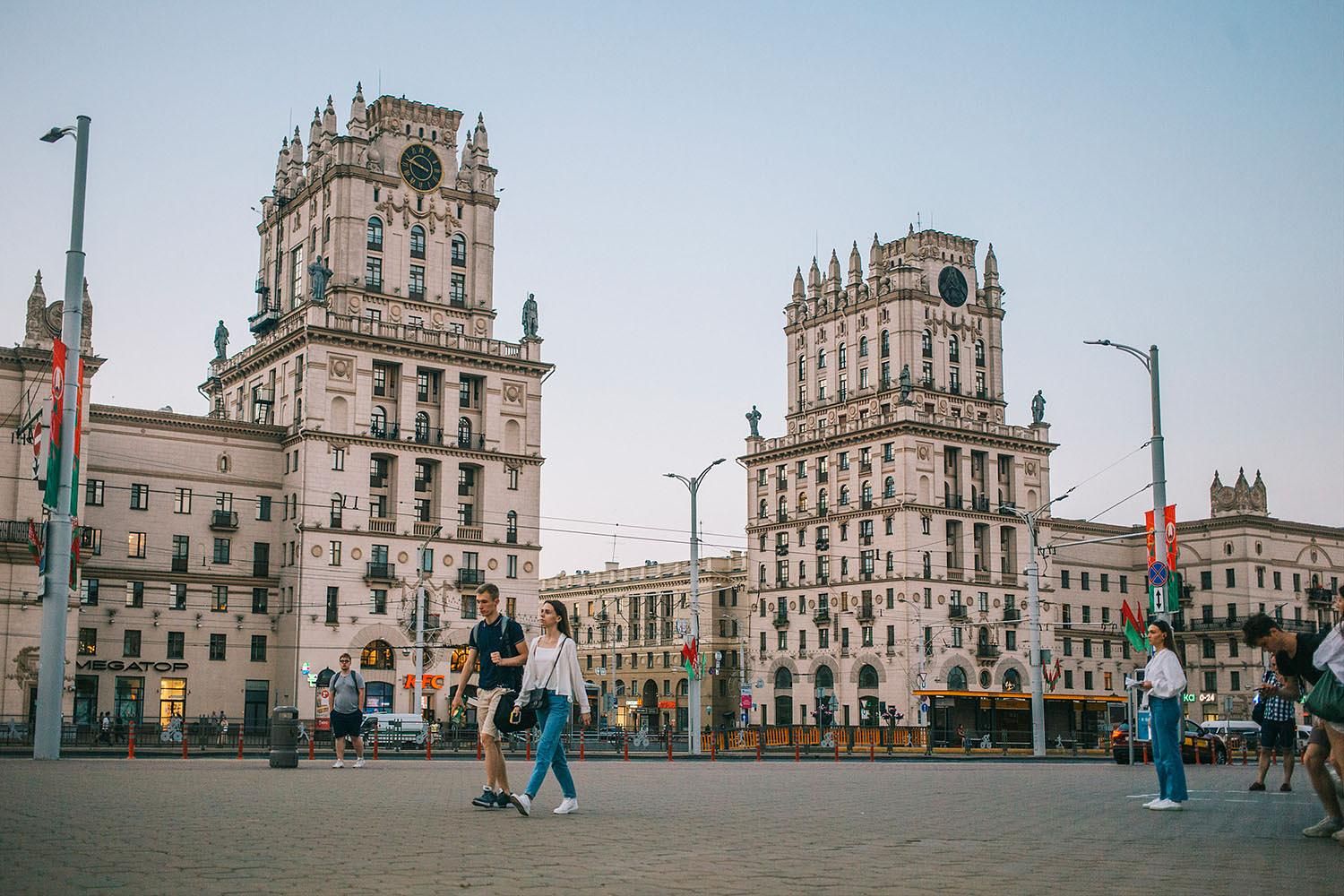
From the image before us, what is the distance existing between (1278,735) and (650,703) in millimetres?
105402

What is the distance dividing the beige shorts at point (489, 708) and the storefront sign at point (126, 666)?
208 feet

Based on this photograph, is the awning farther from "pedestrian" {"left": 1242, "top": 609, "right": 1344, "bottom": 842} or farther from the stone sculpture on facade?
"pedestrian" {"left": 1242, "top": 609, "right": 1344, "bottom": 842}

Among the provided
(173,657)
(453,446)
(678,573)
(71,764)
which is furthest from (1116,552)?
(71,764)

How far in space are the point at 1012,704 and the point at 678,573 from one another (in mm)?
36444

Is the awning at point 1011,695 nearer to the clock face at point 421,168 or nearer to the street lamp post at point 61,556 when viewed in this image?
the clock face at point 421,168

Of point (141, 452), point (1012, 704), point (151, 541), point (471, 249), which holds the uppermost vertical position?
point (471, 249)

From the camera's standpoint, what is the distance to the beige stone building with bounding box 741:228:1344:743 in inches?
3814

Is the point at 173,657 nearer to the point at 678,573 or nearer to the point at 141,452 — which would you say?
the point at 141,452

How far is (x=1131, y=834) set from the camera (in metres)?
12.5

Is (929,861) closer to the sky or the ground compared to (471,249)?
A: closer to the ground

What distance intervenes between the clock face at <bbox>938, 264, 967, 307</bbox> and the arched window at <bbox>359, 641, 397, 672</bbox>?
163ft

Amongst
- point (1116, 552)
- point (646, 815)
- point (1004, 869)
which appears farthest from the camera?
point (1116, 552)

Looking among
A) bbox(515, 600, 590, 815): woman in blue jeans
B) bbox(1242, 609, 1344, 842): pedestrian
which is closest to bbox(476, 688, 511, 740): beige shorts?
bbox(515, 600, 590, 815): woman in blue jeans

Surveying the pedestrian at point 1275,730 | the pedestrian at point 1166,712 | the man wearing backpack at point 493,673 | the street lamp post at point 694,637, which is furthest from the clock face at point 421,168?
the pedestrian at point 1166,712
